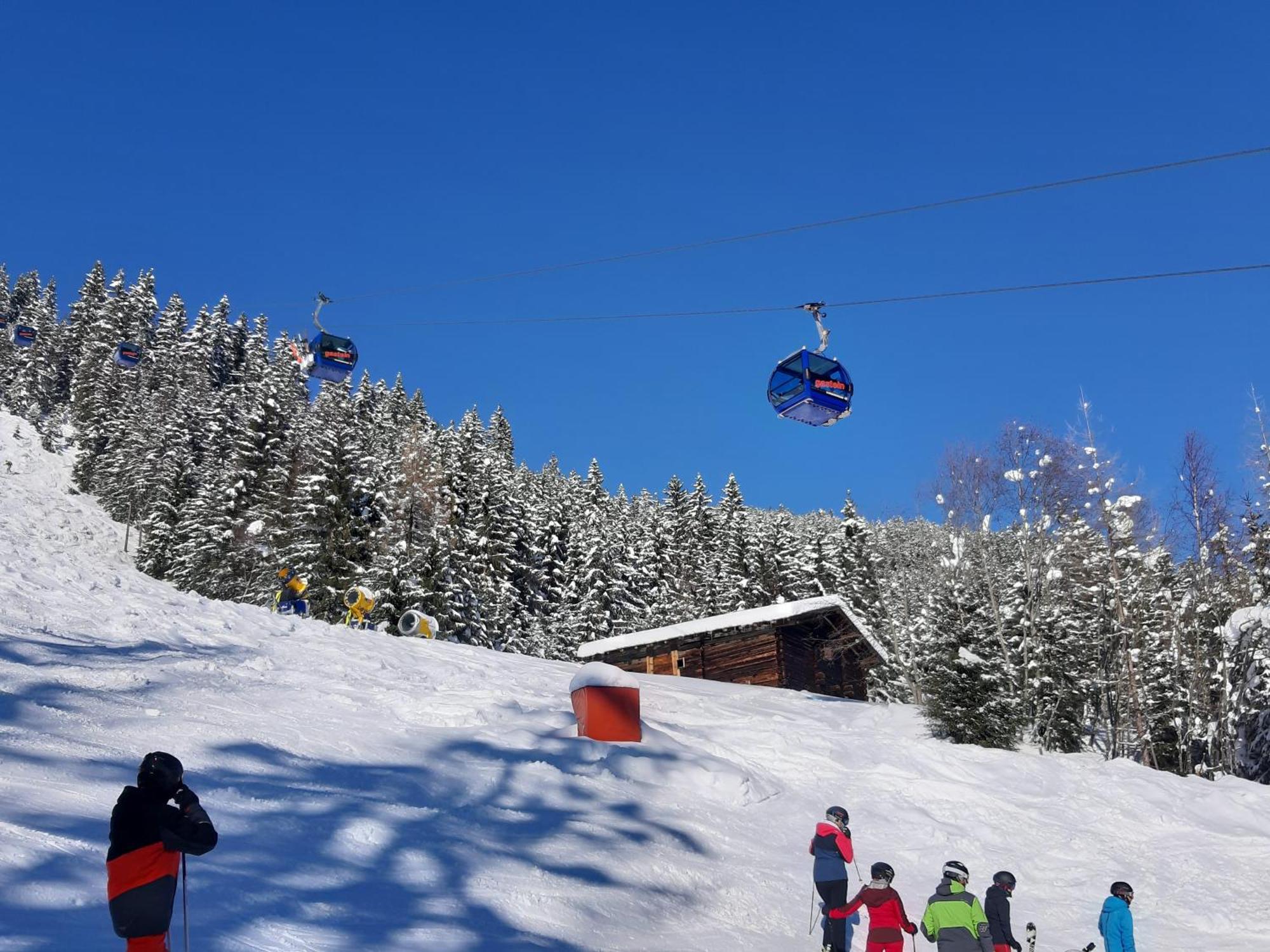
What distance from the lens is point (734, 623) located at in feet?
111

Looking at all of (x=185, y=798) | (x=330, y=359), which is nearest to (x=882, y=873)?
(x=185, y=798)

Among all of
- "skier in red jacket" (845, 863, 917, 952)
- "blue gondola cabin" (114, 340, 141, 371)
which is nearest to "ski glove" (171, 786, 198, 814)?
"skier in red jacket" (845, 863, 917, 952)

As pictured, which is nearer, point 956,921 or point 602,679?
point 956,921

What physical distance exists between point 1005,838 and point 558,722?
24.2 feet

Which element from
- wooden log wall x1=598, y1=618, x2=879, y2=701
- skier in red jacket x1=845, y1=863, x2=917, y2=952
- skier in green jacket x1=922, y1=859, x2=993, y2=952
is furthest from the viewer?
wooden log wall x1=598, y1=618, x2=879, y2=701

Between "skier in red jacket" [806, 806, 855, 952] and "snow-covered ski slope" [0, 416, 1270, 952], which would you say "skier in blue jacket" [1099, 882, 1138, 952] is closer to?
"snow-covered ski slope" [0, 416, 1270, 952]

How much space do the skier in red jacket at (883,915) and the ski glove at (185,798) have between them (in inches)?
243

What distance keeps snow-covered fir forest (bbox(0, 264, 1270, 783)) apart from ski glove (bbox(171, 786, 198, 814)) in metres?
20.2

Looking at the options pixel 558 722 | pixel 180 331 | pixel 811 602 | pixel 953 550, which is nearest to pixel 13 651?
pixel 558 722

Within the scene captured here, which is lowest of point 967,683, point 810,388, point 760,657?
point 967,683

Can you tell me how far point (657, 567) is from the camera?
6481 centimetres

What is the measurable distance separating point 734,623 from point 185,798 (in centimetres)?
3003

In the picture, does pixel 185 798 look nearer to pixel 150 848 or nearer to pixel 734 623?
pixel 150 848

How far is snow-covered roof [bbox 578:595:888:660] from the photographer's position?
110ft
